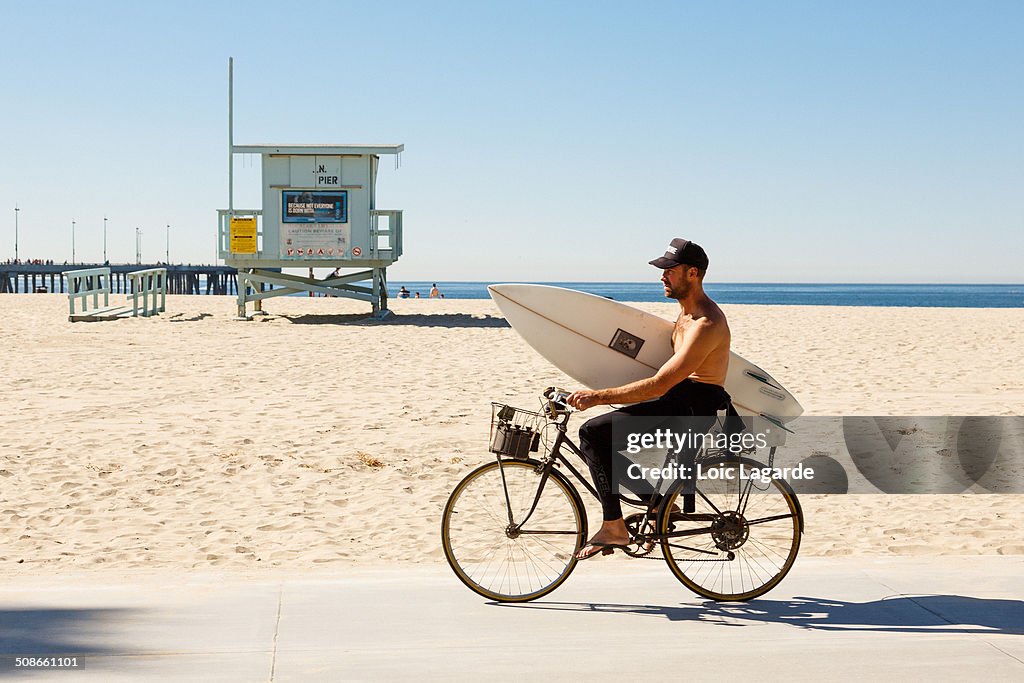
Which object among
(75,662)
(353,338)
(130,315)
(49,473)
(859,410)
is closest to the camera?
(75,662)

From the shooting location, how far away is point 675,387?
4316 mm

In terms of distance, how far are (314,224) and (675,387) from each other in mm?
20632

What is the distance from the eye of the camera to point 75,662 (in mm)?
3613

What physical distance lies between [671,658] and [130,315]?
Answer: 24156 mm

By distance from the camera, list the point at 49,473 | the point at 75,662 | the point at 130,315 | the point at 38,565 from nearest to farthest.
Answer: the point at 75,662 → the point at 38,565 → the point at 49,473 → the point at 130,315

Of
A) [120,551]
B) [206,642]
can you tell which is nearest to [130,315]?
[120,551]

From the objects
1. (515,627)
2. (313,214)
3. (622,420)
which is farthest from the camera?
(313,214)

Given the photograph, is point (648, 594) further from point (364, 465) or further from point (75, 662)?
point (364, 465)

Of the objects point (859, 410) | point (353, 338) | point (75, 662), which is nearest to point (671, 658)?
point (75, 662)

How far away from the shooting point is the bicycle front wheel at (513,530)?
4.35 meters

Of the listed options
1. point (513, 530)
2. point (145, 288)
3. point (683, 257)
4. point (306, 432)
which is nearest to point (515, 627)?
point (513, 530)

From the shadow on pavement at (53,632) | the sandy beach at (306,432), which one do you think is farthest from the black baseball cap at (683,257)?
the shadow on pavement at (53,632)

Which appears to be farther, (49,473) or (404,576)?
(49,473)

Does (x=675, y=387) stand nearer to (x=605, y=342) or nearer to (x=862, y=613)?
(x=605, y=342)
